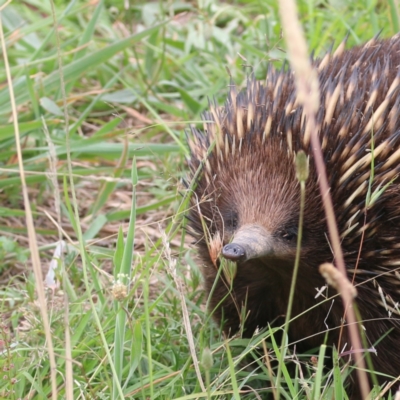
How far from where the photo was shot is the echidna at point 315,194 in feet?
5.76

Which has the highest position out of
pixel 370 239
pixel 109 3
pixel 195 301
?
pixel 109 3

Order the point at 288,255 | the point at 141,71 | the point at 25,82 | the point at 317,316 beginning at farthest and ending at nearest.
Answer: the point at 141,71 → the point at 25,82 → the point at 317,316 → the point at 288,255

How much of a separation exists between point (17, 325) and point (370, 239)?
1067mm

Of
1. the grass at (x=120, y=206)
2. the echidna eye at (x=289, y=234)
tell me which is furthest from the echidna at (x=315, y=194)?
the grass at (x=120, y=206)

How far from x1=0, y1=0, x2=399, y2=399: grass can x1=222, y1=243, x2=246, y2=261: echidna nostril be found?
11 cm

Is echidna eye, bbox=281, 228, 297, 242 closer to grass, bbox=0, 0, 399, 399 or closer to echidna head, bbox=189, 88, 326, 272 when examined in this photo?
echidna head, bbox=189, 88, 326, 272

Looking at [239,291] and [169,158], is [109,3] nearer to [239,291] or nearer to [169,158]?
[169,158]

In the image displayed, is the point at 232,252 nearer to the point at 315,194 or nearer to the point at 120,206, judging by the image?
the point at 315,194

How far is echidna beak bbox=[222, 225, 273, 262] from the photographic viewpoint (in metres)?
1.49

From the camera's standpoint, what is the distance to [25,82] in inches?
111

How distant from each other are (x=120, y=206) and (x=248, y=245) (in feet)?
4.83

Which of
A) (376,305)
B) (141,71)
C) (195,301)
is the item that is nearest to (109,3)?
(141,71)

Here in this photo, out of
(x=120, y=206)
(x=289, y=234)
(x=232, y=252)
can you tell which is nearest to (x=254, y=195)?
(x=289, y=234)

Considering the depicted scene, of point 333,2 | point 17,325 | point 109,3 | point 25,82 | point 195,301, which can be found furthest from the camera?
point 109,3
